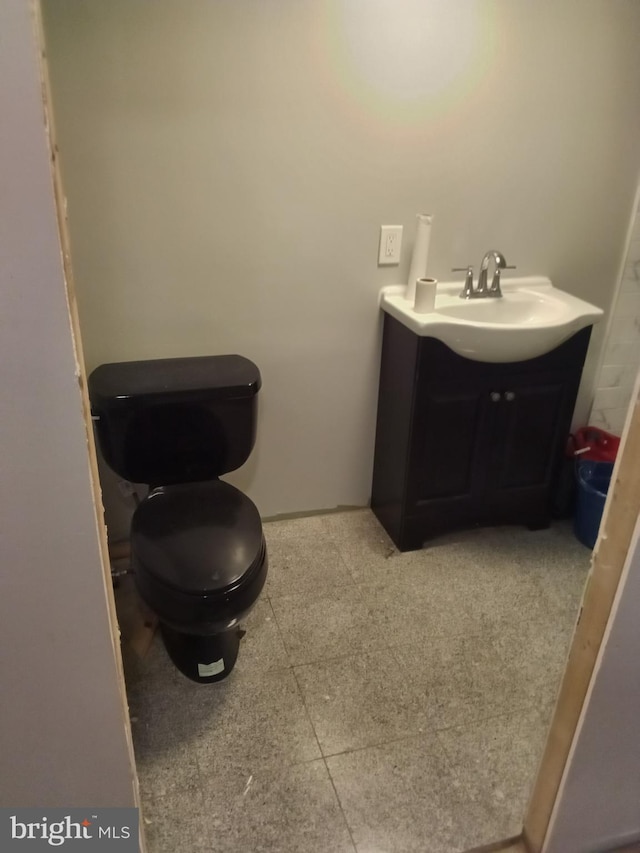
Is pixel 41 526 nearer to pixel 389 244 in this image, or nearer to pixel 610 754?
pixel 610 754

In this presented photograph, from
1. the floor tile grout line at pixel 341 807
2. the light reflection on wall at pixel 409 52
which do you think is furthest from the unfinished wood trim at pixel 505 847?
the light reflection on wall at pixel 409 52

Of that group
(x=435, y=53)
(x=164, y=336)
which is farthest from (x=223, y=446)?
(x=435, y=53)

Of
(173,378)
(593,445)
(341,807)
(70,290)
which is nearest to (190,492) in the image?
(173,378)

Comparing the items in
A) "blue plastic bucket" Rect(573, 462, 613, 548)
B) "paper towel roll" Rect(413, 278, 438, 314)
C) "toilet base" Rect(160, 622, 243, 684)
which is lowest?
"toilet base" Rect(160, 622, 243, 684)

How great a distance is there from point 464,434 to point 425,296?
484 mm

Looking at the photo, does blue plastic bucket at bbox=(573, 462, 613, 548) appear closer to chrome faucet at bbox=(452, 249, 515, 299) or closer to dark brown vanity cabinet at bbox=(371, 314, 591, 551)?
dark brown vanity cabinet at bbox=(371, 314, 591, 551)

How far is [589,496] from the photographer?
2260 mm

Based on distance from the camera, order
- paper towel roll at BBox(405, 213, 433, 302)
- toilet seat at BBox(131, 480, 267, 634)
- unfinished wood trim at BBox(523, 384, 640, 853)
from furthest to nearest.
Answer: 1. paper towel roll at BBox(405, 213, 433, 302)
2. toilet seat at BBox(131, 480, 267, 634)
3. unfinished wood trim at BBox(523, 384, 640, 853)

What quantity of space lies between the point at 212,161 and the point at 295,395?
78cm

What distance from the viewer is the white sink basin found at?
1.90m

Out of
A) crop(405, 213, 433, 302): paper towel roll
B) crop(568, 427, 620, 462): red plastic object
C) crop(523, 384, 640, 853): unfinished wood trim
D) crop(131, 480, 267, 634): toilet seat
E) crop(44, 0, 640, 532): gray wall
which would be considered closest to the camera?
crop(523, 384, 640, 853): unfinished wood trim

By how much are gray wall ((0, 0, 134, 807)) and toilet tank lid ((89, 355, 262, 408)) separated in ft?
2.87

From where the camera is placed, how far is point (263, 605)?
2.03m

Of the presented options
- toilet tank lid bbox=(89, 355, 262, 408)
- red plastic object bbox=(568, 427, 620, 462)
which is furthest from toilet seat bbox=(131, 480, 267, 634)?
red plastic object bbox=(568, 427, 620, 462)
